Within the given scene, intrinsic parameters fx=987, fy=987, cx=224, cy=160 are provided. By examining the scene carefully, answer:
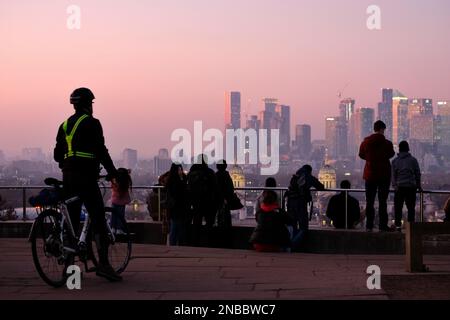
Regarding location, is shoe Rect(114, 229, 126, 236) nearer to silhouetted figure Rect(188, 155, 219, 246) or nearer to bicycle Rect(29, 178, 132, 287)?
bicycle Rect(29, 178, 132, 287)

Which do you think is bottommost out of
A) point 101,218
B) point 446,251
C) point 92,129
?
point 446,251

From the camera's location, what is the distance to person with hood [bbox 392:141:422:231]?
18.0m

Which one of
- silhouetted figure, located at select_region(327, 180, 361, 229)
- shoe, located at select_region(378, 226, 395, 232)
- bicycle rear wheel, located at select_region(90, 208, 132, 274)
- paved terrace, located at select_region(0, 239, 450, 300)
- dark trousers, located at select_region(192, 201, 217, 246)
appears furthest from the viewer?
silhouetted figure, located at select_region(327, 180, 361, 229)

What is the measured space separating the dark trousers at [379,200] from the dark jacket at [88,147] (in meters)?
8.78

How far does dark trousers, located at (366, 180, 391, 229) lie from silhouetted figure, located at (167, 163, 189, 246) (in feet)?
11.1

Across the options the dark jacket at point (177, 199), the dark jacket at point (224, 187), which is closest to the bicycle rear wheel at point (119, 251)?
the dark jacket at point (177, 199)

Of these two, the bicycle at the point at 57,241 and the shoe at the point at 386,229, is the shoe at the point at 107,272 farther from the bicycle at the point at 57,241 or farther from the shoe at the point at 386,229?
the shoe at the point at 386,229

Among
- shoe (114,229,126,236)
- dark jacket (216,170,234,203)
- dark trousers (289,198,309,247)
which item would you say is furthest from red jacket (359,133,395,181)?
shoe (114,229,126,236)

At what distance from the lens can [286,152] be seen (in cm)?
5450

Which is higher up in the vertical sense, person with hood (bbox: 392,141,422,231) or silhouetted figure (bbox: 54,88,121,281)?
silhouetted figure (bbox: 54,88,121,281)

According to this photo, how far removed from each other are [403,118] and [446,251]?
3582cm
